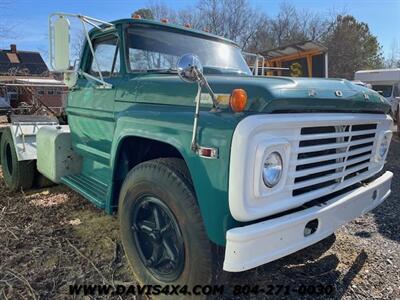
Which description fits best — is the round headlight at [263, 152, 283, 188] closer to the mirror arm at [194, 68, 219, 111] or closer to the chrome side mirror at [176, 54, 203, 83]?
the mirror arm at [194, 68, 219, 111]

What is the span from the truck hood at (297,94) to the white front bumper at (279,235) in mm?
636

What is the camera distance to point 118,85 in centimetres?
341

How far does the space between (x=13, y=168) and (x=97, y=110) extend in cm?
232

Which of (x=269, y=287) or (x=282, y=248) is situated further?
(x=269, y=287)

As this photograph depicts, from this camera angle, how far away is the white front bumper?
202cm

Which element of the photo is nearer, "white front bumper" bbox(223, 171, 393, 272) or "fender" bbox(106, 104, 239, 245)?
"white front bumper" bbox(223, 171, 393, 272)

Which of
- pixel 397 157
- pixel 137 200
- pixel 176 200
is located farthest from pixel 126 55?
pixel 397 157

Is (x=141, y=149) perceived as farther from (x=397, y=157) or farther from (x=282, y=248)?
(x=397, y=157)

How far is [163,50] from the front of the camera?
3.52 metres

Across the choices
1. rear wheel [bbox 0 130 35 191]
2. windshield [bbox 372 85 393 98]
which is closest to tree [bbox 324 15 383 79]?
windshield [bbox 372 85 393 98]

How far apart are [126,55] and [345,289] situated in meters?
2.73

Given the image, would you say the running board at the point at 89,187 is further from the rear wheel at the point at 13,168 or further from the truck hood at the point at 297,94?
the truck hood at the point at 297,94

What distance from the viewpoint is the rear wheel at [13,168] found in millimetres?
5250

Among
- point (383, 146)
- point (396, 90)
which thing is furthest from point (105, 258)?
point (396, 90)
